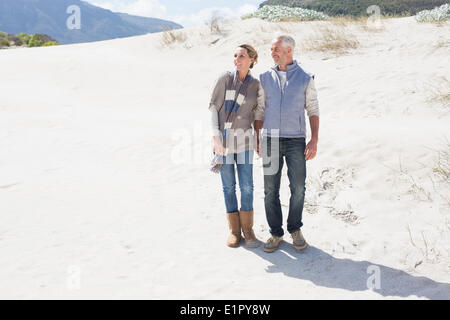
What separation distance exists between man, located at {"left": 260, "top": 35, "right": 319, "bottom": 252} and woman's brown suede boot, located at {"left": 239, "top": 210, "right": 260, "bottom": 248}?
0.43 metres

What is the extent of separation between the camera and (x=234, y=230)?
13.4 ft

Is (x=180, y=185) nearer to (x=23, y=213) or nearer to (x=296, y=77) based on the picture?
(x=23, y=213)

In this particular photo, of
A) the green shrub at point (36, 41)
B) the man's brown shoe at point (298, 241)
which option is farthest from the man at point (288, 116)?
the green shrub at point (36, 41)

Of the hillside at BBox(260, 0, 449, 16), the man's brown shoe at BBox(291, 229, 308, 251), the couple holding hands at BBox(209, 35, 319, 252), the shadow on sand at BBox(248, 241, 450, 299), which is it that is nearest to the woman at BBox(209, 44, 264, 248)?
the couple holding hands at BBox(209, 35, 319, 252)

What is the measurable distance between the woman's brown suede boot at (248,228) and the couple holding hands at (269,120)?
0.23 meters

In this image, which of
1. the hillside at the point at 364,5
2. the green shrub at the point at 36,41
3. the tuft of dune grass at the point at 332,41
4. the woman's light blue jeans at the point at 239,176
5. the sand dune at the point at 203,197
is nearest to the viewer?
the sand dune at the point at 203,197

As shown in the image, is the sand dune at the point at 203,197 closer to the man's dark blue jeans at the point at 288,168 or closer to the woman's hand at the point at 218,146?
the man's dark blue jeans at the point at 288,168

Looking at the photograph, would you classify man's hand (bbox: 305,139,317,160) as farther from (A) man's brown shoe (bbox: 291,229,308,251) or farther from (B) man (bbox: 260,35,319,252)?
(A) man's brown shoe (bbox: 291,229,308,251)

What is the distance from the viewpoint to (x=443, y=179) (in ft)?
15.2

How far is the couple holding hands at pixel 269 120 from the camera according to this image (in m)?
3.52

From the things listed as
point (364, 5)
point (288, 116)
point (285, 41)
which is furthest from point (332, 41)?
point (364, 5)

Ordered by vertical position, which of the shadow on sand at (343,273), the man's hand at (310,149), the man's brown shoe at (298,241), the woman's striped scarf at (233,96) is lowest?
the shadow on sand at (343,273)

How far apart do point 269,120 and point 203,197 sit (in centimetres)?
221

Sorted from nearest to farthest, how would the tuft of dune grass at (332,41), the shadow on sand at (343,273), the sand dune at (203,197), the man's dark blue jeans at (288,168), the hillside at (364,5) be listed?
the shadow on sand at (343,273), the sand dune at (203,197), the man's dark blue jeans at (288,168), the tuft of dune grass at (332,41), the hillside at (364,5)
